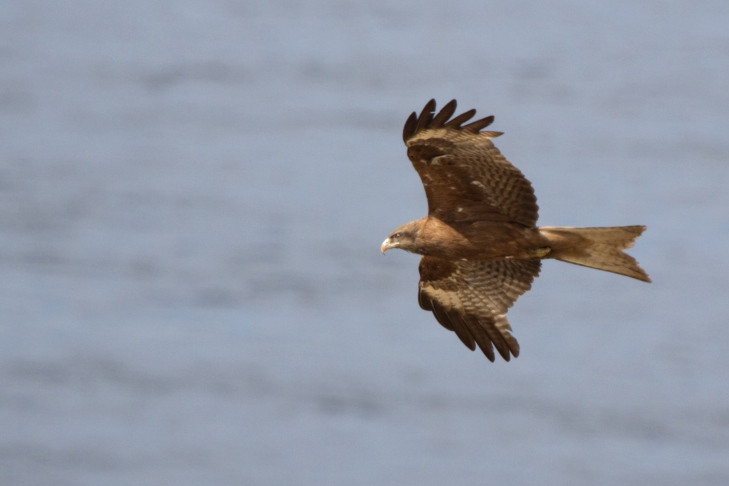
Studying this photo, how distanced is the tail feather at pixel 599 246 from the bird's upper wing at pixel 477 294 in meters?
0.67

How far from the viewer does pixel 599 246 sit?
30.4 ft

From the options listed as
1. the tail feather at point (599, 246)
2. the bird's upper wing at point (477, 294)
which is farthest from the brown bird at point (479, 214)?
the bird's upper wing at point (477, 294)

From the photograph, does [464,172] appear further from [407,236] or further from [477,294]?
[477,294]

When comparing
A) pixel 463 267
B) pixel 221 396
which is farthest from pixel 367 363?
pixel 463 267

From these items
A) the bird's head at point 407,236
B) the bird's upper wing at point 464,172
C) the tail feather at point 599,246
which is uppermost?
the bird's upper wing at point 464,172

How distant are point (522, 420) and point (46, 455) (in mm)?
7499

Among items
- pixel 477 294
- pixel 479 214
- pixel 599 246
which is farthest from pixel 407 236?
pixel 599 246

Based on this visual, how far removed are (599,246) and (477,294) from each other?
1109 millimetres

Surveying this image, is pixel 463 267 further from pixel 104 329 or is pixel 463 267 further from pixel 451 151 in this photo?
pixel 104 329

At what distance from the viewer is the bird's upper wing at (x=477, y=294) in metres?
10.0

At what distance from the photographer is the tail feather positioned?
30.2ft

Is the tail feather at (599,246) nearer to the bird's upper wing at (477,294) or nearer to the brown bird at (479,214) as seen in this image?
the brown bird at (479,214)

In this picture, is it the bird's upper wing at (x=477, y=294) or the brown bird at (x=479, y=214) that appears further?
the bird's upper wing at (x=477, y=294)

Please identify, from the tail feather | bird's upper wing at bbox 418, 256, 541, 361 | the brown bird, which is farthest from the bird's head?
the tail feather
